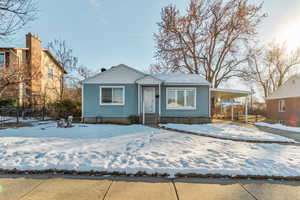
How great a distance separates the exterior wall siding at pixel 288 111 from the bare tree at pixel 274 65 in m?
7.94

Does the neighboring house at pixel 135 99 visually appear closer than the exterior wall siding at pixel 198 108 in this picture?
Yes

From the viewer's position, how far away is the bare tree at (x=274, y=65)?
26.2 metres

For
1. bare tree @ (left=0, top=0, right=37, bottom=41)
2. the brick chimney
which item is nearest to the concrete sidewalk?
bare tree @ (left=0, top=0, right=37, bottom=41)

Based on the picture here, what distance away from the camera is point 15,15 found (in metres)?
6.73

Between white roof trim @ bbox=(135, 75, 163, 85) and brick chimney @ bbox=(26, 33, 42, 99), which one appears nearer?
white roof trim @ bbox=(135, 75, 163, 85)

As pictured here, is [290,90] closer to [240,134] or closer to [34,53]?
[240,134]

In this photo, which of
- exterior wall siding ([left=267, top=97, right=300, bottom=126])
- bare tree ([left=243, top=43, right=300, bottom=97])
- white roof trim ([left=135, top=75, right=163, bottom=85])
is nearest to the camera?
white roof trim ([left=135, top=75, right=163, bottom=85])

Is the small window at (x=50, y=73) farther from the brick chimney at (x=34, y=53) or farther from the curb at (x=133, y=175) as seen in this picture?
the curb at (x=133, y=175)

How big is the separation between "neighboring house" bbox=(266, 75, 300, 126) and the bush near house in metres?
20.5

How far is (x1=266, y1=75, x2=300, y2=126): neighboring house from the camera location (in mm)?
15391

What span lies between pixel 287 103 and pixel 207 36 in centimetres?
1235

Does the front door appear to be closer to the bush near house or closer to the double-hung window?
the double-hung window

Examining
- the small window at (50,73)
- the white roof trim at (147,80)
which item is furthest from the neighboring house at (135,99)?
the small window at (50,73)

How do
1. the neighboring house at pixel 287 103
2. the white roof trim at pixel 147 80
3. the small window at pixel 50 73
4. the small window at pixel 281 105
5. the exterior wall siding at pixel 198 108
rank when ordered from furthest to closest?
1. the small window at pixel 50 73
2. the small window at pixel 281 105
3. the neighboring house at pixel 287 103
4. the exterior wall siding at pixel 198 108
5. the white roof trim at pixel 147 80
